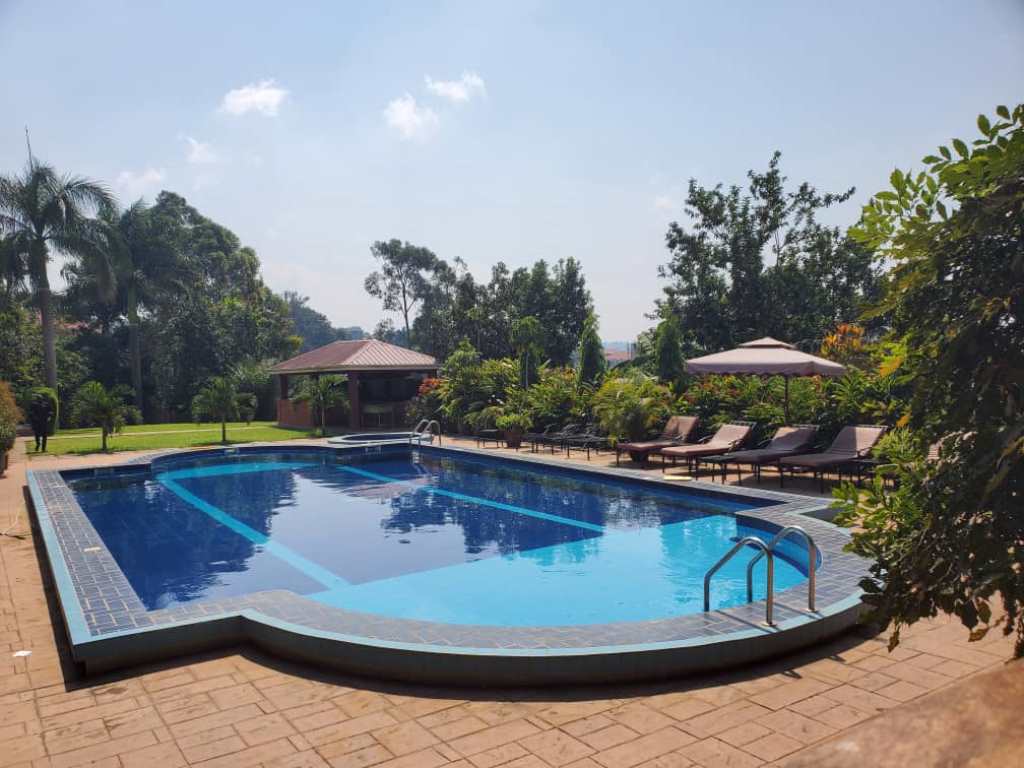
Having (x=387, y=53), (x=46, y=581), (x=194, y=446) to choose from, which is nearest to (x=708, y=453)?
(x=387, y=53)

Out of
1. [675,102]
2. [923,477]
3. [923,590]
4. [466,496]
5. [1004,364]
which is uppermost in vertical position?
[675,102]

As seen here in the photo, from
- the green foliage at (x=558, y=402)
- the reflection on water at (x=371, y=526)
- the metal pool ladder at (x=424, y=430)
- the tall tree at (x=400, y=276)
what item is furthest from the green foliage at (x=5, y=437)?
the tall tree at (x=400, y=276)

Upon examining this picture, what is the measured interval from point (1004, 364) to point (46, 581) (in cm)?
936

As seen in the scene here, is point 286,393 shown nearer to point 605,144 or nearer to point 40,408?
point 40,408

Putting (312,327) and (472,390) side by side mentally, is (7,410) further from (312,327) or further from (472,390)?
(312,327)

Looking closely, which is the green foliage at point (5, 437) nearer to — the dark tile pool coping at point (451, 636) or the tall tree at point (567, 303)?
the dark tile pool coping at point (451, 636)

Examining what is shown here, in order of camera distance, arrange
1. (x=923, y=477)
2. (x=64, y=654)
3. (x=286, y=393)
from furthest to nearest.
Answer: (x=286, y=393), (x=64, y=654), (x=923, y=477)

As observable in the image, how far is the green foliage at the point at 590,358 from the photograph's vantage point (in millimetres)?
21766

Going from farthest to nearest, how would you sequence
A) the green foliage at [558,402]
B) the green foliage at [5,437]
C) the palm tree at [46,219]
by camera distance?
the palm tree at [46,219] < the green foliage at [558,402] < the green foliage at [5,437]

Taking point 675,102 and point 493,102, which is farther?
point 493,102

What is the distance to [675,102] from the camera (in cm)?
1439

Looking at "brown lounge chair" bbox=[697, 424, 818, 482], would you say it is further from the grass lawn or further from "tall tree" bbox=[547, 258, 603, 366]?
"tall tree" bbox=[547, 258, 603, 366]

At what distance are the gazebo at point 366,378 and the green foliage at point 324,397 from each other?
31 centimetres

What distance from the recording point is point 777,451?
13141 mm
